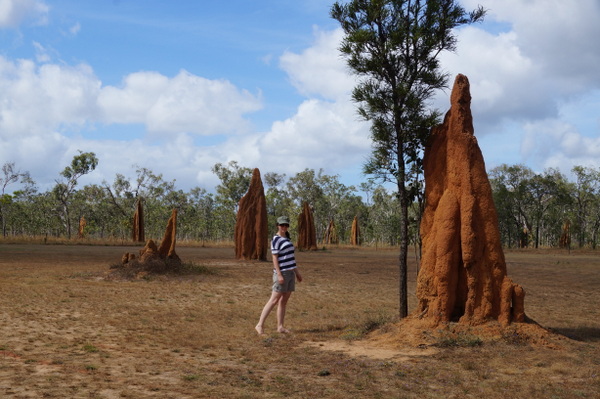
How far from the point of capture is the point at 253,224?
26875 millimetres

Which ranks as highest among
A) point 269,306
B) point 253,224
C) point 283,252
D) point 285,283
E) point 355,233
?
point 253,224

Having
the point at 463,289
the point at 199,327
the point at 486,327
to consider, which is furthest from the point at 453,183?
the point at 199,327

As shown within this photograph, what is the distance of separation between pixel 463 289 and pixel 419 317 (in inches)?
31.8

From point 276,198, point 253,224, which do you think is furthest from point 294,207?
point 253,224

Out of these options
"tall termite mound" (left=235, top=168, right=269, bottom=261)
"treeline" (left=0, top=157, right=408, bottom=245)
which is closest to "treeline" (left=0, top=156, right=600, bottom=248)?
"treeline" (left=0, top=157, right=408, bottom=245)

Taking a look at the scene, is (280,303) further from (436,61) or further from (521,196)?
(521,196)

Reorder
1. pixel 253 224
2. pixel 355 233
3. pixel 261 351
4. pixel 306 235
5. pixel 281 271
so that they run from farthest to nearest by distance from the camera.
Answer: pixel 355 233 < pixel 306 235 < pixel 253 224 < pixel 281 271 < pixel 261 351

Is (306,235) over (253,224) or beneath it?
beneath

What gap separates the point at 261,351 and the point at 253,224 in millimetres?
19067

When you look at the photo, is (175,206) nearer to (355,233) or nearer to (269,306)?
(355,233)

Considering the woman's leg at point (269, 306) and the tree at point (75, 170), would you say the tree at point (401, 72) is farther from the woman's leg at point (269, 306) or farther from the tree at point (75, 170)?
the tree at point (75, 170)

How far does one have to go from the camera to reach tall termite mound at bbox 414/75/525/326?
8.53 metres

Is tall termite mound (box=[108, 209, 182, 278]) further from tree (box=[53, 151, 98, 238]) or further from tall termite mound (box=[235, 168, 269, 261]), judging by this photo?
tree (box=[53, 151, 98, 238])

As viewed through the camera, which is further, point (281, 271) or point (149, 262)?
point (149, 262)
